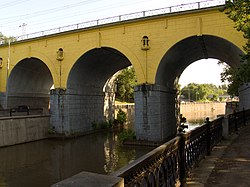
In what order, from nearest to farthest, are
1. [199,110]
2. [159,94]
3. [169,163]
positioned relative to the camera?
[169,163] → [159,94] → [199,110]

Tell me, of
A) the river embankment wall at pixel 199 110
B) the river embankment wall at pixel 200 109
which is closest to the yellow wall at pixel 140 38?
the river embankment wall at pixel 199 110

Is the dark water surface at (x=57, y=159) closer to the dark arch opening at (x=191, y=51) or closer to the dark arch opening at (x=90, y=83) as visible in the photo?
the dark arch opening at (x=90, y=83)

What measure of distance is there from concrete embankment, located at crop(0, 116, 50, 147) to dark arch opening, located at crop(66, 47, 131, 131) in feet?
8.54

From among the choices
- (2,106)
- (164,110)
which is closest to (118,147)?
(164,110)

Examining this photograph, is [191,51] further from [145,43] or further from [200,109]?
[200,109]

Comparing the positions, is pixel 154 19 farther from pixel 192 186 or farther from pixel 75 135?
pixel 192 186

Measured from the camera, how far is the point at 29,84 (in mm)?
27109

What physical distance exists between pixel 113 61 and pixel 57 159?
1247 centimetres

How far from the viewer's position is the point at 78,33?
2034 centimetres

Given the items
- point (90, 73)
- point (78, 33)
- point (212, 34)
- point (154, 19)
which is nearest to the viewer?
point (212, 34)

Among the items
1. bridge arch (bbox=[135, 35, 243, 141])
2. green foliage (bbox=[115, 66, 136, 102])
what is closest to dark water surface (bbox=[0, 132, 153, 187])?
bridge arch (bbox=[135, 35, 243, 141])

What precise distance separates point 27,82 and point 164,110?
1665 cm

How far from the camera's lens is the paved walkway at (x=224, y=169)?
532 cm

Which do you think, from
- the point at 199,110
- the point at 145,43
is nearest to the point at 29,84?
the point at 145,43
